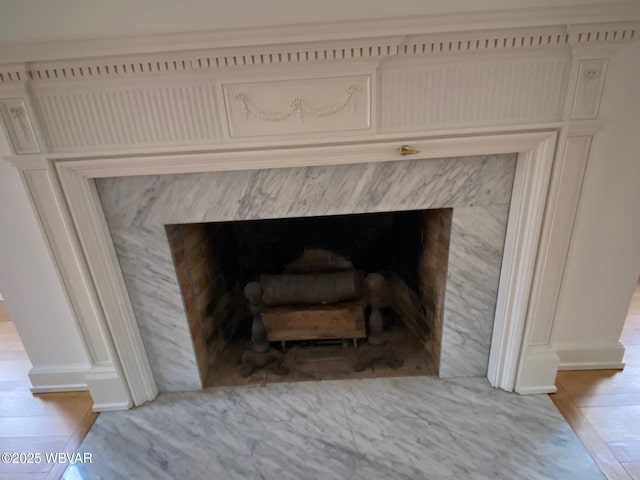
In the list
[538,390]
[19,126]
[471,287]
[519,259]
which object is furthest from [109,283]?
[538,390]

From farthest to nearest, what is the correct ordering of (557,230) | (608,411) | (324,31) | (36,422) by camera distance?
(36,422)
(608,411)
(557,230)
(324,31)

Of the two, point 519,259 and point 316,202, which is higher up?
point 316,202

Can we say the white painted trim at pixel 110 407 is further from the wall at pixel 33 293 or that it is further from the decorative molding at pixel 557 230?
the decorative molding at pixel 557 230

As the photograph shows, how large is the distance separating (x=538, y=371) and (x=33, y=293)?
2178 mm

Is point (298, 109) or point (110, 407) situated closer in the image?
point (298, 109)

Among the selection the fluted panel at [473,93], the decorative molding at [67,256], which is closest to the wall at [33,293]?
the decorative molding at [67,256]

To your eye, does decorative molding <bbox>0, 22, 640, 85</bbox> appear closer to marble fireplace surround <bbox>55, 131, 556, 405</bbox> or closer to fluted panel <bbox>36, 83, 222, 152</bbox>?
fluted panel <bbox>36, 83, 222, 152</bbox>

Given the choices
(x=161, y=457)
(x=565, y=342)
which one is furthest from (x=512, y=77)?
(x=161, y=457)

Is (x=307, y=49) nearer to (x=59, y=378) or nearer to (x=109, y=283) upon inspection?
(x=109, y=283)

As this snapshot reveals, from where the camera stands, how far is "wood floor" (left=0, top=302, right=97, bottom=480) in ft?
4.91

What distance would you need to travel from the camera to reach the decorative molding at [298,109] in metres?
1.29

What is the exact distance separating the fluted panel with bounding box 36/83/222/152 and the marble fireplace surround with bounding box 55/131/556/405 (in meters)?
0.06

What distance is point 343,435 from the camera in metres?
1.56

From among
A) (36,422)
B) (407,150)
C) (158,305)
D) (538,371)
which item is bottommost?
(36,422)
